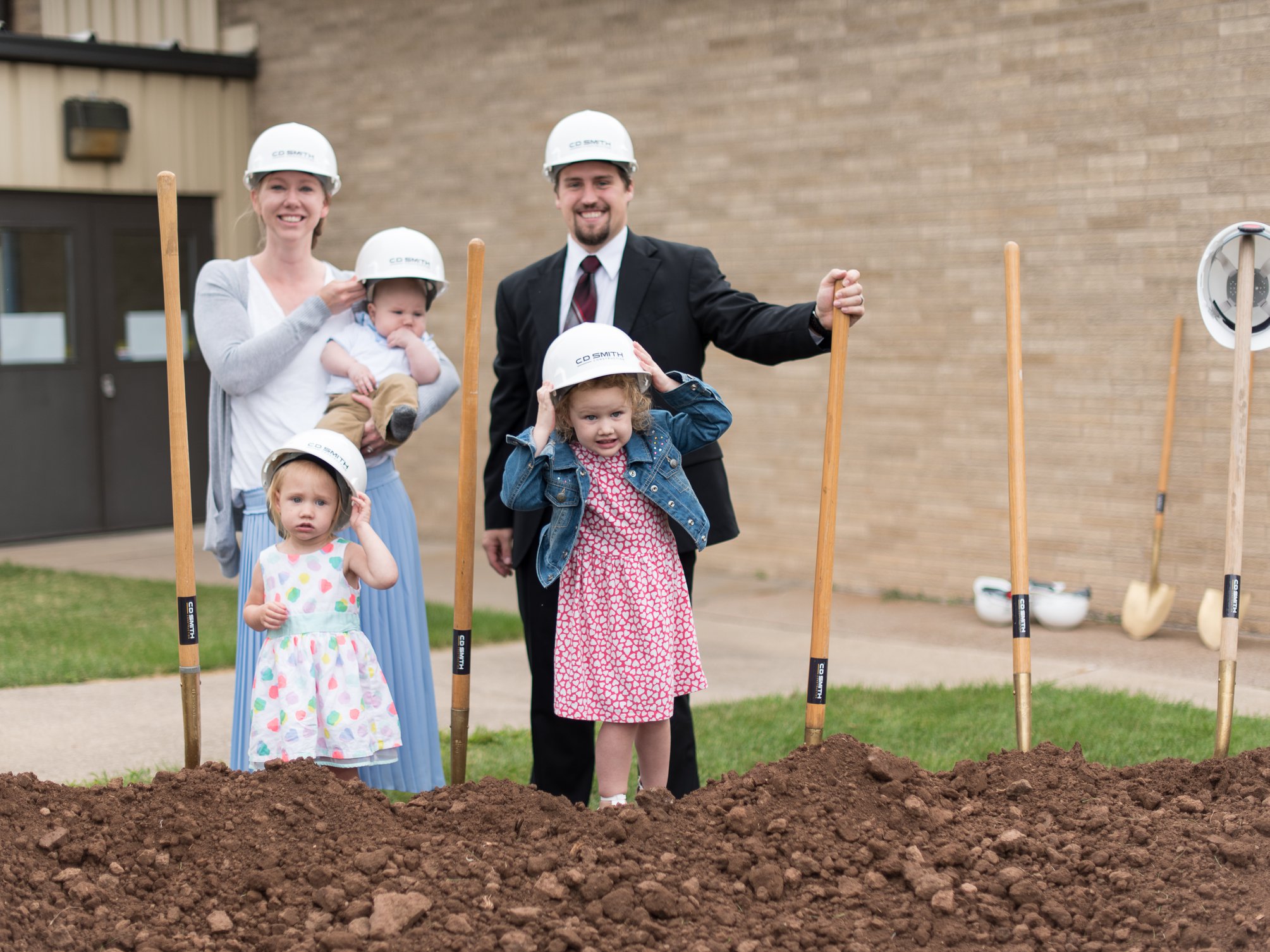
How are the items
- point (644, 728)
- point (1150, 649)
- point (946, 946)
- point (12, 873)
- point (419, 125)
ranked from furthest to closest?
point (419, 125) < point (1150, 649) < point (644, 728) < point (12, 873) < point (946, 946)

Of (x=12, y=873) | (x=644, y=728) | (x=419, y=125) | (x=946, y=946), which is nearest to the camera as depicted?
(x=946, y=946)

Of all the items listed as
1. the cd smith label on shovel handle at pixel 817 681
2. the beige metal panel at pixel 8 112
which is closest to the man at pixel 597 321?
the cd smith label on shovel handle at pixel 817 681

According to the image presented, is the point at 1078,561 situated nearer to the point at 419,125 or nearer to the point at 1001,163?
the point at 1001,163

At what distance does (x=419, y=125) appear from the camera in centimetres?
1090

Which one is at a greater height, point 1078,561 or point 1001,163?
point 1001,163

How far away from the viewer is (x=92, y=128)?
10.8m

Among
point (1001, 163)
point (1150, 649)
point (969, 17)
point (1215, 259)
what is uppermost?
point (969, 17)

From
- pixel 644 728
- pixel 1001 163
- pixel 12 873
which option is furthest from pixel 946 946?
pixel 1001 163

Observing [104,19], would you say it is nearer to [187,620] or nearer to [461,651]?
[187,620]

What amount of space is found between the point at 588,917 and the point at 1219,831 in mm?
1450

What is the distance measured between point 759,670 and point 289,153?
3.65 metres

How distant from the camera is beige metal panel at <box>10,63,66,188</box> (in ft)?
34.8

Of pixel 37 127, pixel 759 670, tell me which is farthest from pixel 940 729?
pixel 37 127

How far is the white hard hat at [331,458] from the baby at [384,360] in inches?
Answer: 7.0
